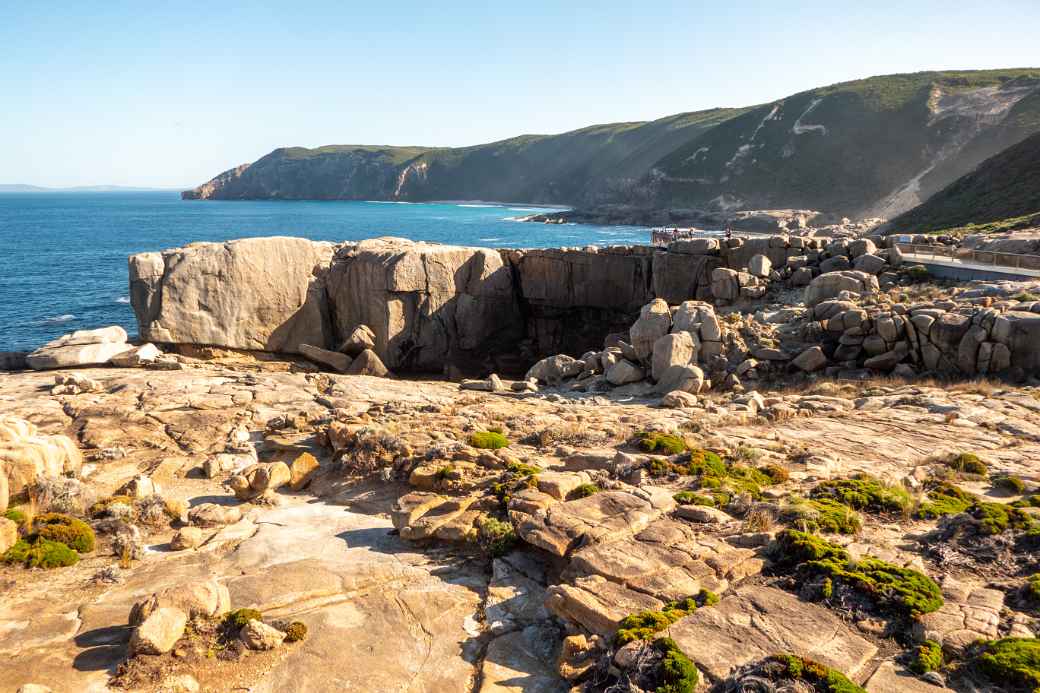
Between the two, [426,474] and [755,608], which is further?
[426,474]

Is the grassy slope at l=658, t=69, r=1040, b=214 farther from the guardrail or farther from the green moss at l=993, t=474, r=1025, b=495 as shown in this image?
the green moss at l=993, t=474, r=1025, b=495

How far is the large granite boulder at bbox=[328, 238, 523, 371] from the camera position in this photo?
40.1 metres

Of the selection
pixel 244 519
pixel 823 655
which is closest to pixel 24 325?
pixel 244 519

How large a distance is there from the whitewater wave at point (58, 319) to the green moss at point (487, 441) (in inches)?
2016

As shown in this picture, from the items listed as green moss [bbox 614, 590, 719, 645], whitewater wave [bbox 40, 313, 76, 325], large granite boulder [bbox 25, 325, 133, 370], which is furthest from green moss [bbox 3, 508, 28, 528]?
whitewater wave [bbox 40, 313, 76, 325]

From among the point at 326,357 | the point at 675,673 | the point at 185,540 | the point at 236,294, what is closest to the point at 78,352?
the point at 236,294

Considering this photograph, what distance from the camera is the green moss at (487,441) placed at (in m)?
18.6

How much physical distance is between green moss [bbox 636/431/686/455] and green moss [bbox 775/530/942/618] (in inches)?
230

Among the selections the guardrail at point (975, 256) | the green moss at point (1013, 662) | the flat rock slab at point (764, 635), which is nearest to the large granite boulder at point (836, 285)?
the guardrail at point (975, 256)

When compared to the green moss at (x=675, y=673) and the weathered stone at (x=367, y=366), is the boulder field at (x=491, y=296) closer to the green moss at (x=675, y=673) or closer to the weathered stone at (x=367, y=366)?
the weathered stone at (x=367, y=366)

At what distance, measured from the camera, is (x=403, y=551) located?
13750 mm

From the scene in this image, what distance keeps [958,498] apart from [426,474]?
11.9 m

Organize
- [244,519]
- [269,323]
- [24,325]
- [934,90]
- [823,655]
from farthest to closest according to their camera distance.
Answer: [934,90], [24,325], [269,323], [244,519], [823,655]

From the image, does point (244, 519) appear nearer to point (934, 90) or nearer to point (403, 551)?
point (403, 551)
